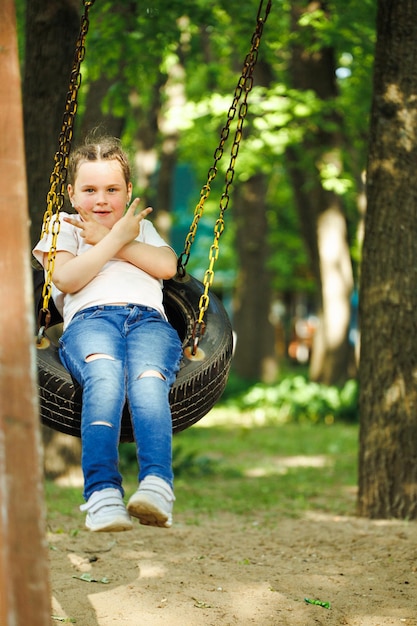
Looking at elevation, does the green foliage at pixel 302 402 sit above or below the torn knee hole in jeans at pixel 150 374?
above

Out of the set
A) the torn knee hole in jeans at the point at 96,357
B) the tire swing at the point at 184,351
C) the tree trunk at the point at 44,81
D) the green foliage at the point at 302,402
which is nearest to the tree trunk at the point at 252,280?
the green foliage at the point at 302,402

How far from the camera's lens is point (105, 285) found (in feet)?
12.4

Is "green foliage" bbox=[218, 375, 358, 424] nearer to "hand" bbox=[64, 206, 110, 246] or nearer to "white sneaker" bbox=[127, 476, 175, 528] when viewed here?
"hand" bbox=[64, 206, 110, 246]

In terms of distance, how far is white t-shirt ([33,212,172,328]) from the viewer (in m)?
3.76

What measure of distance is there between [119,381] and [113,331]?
Answer: 0.83 feet

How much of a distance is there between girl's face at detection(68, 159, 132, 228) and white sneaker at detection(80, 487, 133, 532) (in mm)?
1256

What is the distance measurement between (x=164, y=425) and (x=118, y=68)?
6015 millimetres

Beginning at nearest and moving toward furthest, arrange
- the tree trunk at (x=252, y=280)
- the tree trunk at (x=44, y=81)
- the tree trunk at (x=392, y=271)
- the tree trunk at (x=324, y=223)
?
1. the tree trunk at (x=392, y=271)
2. the tree trunk at (x=44, y=81)
3. the tree trunk at (x=324, y=223)
4. the tree trunk at (x=252, y=280)

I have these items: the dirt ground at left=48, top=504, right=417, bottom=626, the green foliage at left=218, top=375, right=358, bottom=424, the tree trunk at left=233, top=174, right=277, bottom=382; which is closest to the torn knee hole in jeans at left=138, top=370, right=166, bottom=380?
the dirt ground at left=48, top=504, right=417, bottom=626

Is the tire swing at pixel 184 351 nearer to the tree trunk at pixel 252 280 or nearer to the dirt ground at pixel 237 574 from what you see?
the dirt ground at pixel 237 574

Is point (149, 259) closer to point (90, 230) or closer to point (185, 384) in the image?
point (90, 230)

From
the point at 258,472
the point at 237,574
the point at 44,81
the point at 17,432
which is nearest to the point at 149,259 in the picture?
the point at 17,432

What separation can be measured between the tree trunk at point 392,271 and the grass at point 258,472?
3.17 ft

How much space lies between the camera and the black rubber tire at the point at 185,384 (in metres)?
3.60
